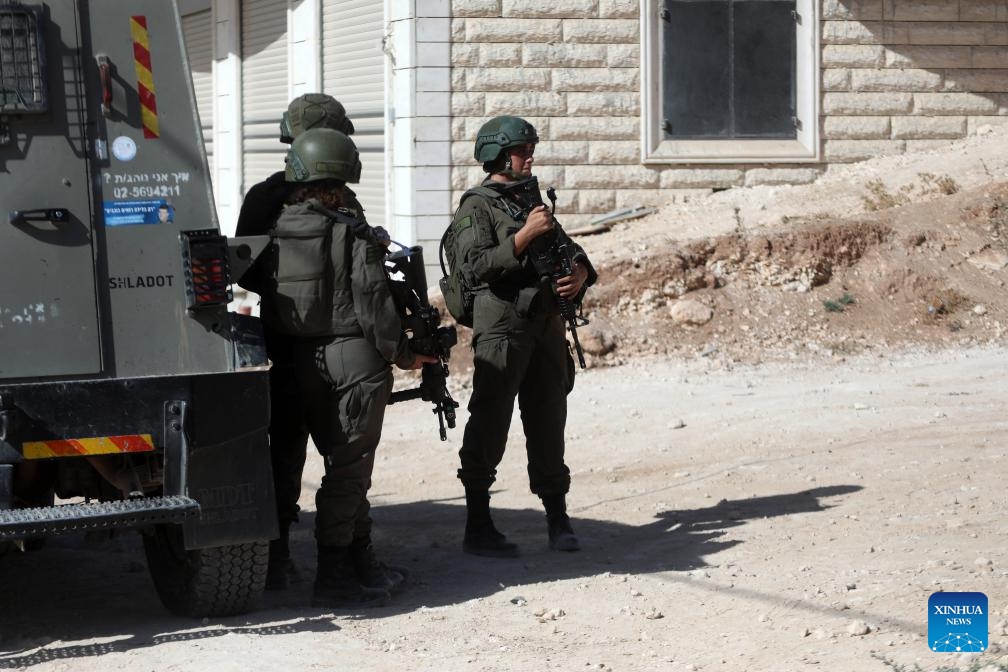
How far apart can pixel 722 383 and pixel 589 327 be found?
1.42 meters

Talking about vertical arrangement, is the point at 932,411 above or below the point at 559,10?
below

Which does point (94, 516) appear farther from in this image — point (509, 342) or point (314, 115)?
point (509, 342)

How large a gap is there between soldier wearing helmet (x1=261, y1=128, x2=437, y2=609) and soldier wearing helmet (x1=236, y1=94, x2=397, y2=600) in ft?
0.14

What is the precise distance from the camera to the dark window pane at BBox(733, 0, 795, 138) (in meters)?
14.2

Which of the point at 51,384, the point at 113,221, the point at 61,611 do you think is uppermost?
the point at 113,221

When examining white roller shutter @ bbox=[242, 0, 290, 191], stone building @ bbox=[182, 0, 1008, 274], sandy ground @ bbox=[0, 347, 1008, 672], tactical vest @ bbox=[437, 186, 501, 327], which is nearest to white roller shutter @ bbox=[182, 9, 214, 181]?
white roller shutter @ bbox=[242, 0, 290, 191]

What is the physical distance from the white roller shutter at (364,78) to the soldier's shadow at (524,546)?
7021 millimetres

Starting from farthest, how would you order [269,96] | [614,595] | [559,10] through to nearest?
[269,96] → [559,10] → [614,595]

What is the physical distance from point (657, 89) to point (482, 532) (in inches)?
310

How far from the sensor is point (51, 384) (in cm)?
502

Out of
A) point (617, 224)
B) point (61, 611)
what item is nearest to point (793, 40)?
point (617, 224)

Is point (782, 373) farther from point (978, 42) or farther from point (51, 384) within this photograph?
point (51, 384)

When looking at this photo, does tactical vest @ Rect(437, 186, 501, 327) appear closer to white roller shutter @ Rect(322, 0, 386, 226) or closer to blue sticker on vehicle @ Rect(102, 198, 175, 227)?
blue sticker on vehicle @ Rect(102, 198, 175, 227)

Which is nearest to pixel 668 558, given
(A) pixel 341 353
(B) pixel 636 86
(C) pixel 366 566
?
(C) pixel 366 566
